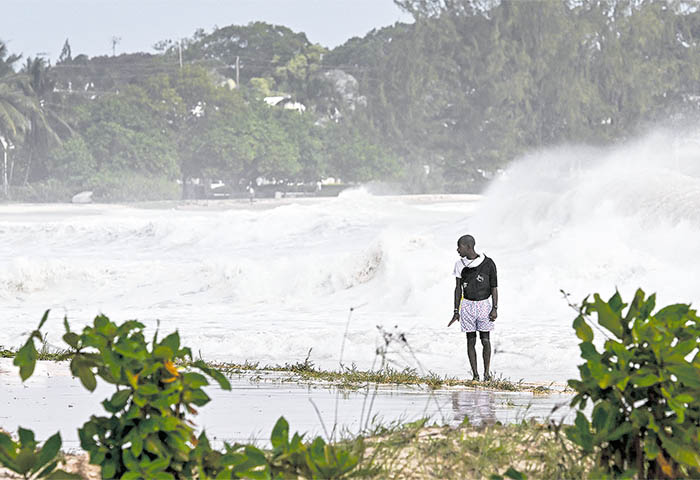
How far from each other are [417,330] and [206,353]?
3951 millimetres

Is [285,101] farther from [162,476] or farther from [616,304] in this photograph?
A: [162,476]

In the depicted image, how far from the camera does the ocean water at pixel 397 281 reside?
16156 mm

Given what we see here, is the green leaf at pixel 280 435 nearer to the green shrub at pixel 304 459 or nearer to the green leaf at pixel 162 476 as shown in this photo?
the green shrub at pixel 304 459

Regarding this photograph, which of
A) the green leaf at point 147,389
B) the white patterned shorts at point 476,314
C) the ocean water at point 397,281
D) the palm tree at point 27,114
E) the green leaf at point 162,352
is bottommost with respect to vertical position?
the ocean water at point 397,281

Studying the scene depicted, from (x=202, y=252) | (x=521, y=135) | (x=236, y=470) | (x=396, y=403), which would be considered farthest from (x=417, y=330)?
(x=521, y=135)

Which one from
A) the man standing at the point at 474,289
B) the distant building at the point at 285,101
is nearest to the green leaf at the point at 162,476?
the man standing at the point at 474,289

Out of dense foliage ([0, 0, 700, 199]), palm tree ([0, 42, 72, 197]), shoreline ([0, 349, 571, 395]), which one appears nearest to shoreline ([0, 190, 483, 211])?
dense foliage ([0, 0, 700, 199])

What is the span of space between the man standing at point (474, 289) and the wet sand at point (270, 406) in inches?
32.9

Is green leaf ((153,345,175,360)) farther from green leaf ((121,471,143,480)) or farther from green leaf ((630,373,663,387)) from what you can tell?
green leaf ((630,373,663,387))

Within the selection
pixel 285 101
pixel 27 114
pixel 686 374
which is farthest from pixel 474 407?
pixel 285 101

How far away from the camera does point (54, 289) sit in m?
27.3

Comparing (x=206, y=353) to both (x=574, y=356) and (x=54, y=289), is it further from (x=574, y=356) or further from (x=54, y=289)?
(x=54, y=289)

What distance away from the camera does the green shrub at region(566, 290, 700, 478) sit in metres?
4.20

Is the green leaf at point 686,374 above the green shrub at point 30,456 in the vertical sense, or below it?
above
